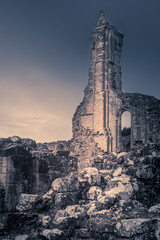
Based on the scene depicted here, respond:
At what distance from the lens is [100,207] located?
4.11m

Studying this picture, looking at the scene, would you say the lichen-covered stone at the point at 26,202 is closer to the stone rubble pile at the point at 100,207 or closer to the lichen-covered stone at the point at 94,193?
the stone rubble pile at the point at 100,207

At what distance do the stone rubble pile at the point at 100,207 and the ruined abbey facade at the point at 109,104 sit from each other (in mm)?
15579

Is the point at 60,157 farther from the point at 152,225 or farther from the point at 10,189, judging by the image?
the point at 152,225

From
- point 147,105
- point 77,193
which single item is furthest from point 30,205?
point 147,105

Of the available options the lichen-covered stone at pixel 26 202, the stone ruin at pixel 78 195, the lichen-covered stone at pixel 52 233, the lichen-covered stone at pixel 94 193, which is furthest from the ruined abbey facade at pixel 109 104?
the lichen-covered stone at pixel 52 233

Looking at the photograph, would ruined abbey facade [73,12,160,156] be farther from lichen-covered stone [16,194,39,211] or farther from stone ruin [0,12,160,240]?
lichen-covered stone [16,194,39,211]

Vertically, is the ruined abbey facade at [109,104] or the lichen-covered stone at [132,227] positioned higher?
the ruined abbey facade at [109,104]

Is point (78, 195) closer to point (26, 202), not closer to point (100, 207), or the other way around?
point (100, 207)

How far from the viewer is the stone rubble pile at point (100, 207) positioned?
3.59 metres

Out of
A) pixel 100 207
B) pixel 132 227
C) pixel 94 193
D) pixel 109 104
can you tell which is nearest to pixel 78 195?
pixel 94 193

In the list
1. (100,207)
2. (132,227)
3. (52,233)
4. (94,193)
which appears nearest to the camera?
(132,227)

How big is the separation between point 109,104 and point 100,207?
19109 mm

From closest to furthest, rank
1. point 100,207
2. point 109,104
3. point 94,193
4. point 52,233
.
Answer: point 52,233 < point 100,207 < point 94,193 < point 109,104

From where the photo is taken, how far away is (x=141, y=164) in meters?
5.02
